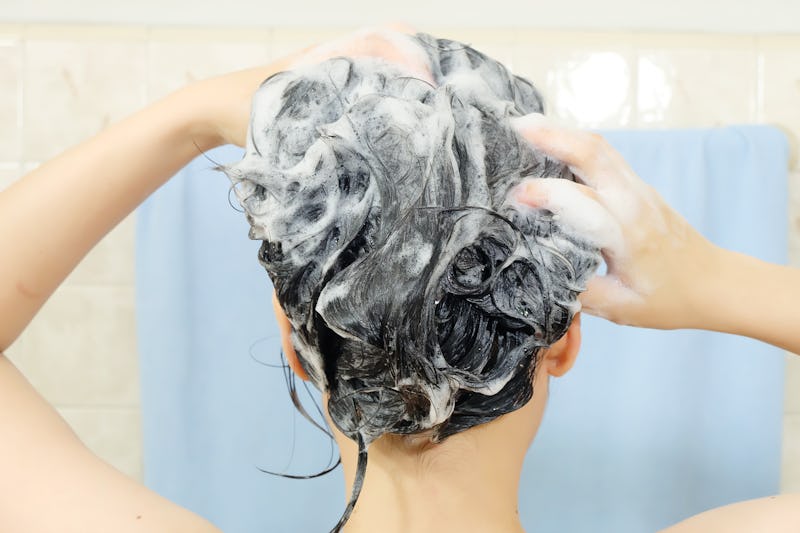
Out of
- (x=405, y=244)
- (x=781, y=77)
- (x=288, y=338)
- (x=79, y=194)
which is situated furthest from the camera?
(x=781, y=77)

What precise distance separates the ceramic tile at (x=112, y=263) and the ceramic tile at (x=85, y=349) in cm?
1

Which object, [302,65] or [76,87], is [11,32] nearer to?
[76,87]

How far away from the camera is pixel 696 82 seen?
4.08ft

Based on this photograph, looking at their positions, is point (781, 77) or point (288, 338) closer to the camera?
point (288, 338)

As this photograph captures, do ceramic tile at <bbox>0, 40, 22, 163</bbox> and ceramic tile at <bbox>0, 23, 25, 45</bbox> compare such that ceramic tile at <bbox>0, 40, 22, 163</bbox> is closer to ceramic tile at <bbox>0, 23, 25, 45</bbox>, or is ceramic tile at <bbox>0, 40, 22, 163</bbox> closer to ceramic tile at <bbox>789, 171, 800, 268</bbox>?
ceramic tile at <bbox>0, 23, 25, 45</bbox>

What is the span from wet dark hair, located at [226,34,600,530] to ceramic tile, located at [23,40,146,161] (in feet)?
2.36

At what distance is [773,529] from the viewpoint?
69 centimetres

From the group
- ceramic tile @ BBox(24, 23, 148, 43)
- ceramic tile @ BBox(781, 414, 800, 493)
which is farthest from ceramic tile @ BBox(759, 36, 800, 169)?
ceramic tile @ BBox(24, 23, 148, 43)

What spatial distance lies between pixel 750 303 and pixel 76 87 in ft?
3.53

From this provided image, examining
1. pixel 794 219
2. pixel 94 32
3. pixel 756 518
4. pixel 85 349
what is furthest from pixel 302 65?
pixel 794 219

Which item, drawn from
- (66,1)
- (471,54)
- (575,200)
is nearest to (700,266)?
(575,200)

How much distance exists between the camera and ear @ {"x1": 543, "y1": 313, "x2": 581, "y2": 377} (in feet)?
2.23

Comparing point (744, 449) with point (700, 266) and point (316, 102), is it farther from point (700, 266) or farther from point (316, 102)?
point (316, 102)

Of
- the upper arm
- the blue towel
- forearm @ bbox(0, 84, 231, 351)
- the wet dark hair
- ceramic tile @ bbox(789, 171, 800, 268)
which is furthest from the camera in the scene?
ceramic tile @ bbox(789, 171, 800, 268)
